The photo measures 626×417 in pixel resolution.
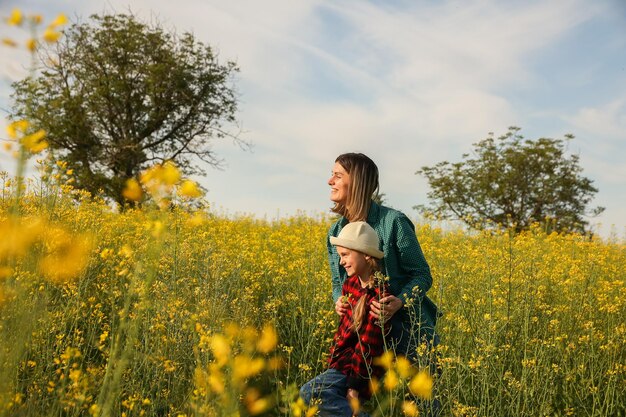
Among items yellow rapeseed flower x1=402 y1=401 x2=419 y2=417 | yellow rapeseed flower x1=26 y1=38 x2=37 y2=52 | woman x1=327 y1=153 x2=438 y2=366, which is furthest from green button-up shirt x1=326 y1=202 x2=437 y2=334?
yellow rapeseed flower x1=26 y1=38 x2=37 y2=52

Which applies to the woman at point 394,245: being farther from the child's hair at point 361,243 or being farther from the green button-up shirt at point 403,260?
the child's hair at point 361,243

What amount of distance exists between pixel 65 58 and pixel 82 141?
2.66m

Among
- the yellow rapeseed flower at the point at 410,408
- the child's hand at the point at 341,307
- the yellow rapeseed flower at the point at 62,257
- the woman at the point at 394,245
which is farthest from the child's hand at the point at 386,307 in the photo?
the yellow rapeseed flower at the point at 62,257

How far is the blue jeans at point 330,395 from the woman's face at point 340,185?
3.06ft

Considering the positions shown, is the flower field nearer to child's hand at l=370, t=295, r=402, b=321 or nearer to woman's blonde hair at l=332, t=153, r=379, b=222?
child's hand at l=370, t=295, r=402, b=321

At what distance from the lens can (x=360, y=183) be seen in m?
3.03

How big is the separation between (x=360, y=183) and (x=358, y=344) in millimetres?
846

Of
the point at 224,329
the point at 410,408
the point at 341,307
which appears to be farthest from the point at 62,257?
the point at 410,408

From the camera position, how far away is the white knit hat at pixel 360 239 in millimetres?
2723

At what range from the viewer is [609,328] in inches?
151


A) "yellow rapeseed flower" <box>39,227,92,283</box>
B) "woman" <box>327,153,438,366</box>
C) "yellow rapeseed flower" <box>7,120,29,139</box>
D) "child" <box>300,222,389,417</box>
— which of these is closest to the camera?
"yellow rapeseed flower" <box>7,120,29,139</box>

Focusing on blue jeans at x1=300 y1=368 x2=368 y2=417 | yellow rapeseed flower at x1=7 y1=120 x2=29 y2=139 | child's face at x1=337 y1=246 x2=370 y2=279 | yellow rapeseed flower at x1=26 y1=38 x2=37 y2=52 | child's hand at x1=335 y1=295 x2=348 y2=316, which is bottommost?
blue jeans at x1=300 y1=368 x2=368 y2=417

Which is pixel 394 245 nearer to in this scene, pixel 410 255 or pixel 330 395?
pixel 410 255

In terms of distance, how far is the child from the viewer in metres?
2.68
